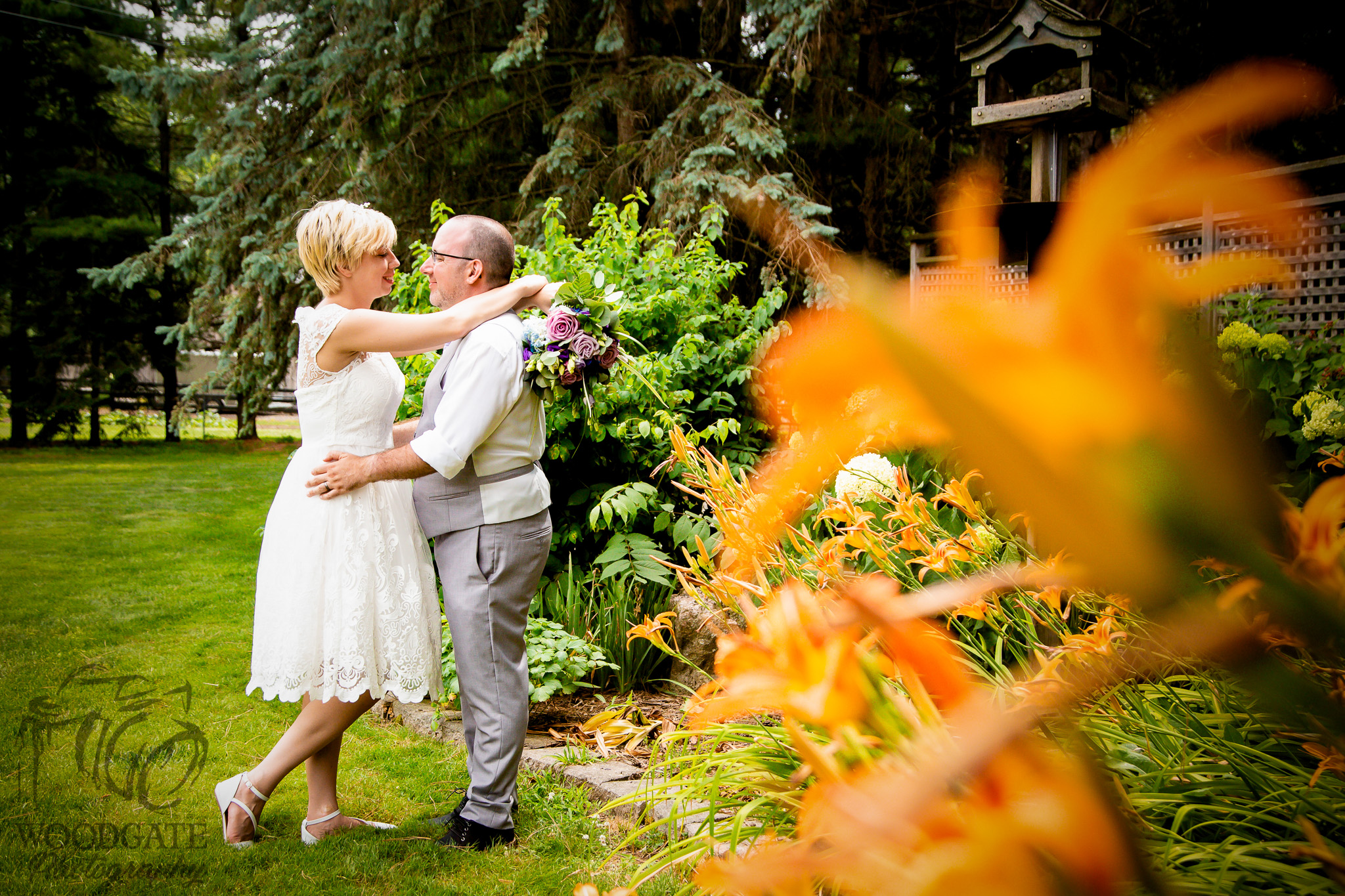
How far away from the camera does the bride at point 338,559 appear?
9.36 ft

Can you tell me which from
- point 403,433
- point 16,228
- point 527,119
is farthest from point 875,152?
point 16,228

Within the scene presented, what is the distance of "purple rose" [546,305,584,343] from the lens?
305 centimetres

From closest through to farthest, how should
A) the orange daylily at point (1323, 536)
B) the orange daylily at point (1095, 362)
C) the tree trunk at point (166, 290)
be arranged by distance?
1. the orange daylily at point (1095, 362)
2. the orange daylily at point (1323, 536)
3. the tree trunk at point (166, 290)

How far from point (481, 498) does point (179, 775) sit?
5.82ft

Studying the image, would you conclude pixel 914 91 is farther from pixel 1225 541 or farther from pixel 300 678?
pixel 1225 541

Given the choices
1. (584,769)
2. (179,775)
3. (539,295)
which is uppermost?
(539,295)

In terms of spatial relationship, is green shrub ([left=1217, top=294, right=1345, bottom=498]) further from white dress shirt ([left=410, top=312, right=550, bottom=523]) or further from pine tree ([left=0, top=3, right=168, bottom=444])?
pine tree ([left=0, top=3, right=168, bottom=444])

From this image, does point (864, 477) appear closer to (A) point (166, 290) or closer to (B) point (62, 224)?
(A) point (166, 290)

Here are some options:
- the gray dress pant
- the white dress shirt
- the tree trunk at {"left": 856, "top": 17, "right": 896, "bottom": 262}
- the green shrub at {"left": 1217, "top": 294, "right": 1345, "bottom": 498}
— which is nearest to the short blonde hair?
the white dress shirt

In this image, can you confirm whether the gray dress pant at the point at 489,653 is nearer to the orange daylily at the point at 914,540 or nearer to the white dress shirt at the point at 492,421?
the white dress shirt at the point at 492,421

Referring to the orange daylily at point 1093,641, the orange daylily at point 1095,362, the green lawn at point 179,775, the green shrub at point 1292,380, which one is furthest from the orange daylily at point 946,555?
the green shrub at point 1292,380

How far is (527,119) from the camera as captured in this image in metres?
10.2

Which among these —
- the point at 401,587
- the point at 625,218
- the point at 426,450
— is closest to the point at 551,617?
the point at 401,587

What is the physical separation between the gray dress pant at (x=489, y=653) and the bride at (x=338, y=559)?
17 cm
